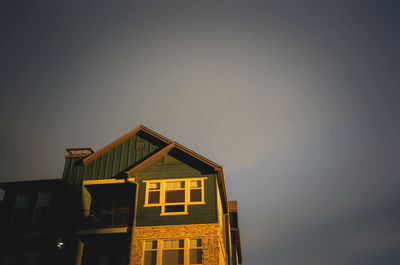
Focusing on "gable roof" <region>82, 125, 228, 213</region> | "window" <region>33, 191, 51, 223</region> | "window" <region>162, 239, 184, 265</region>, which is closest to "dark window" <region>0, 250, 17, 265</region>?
"window" <region>33, 191, 51, 223</region>

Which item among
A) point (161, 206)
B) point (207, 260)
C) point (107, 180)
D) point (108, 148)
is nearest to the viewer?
point (207, 260)

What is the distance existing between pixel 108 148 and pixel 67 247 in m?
7.20

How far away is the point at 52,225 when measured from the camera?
2348 centimetres

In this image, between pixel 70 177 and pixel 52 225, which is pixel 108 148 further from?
pixel 52 225

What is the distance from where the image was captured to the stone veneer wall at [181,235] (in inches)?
805

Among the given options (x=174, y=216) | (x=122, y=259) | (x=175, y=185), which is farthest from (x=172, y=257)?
(x=175, y=185)

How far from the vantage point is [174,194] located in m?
22.5

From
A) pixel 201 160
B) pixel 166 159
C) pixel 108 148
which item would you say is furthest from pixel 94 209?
pixel 201 160

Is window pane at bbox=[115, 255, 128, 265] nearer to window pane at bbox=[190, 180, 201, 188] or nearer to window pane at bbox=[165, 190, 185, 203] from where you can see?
window pane at bbox=[165, 190, 185, 203]

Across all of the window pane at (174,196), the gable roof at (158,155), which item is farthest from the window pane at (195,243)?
the gable roof at (158,155)

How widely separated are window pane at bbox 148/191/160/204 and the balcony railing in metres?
2.01

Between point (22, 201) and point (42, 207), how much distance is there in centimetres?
171

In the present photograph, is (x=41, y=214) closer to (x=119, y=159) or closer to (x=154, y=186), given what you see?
(x=119, y=159)

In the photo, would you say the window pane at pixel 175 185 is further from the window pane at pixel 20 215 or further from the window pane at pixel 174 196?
the window pane at pixel 20 215
